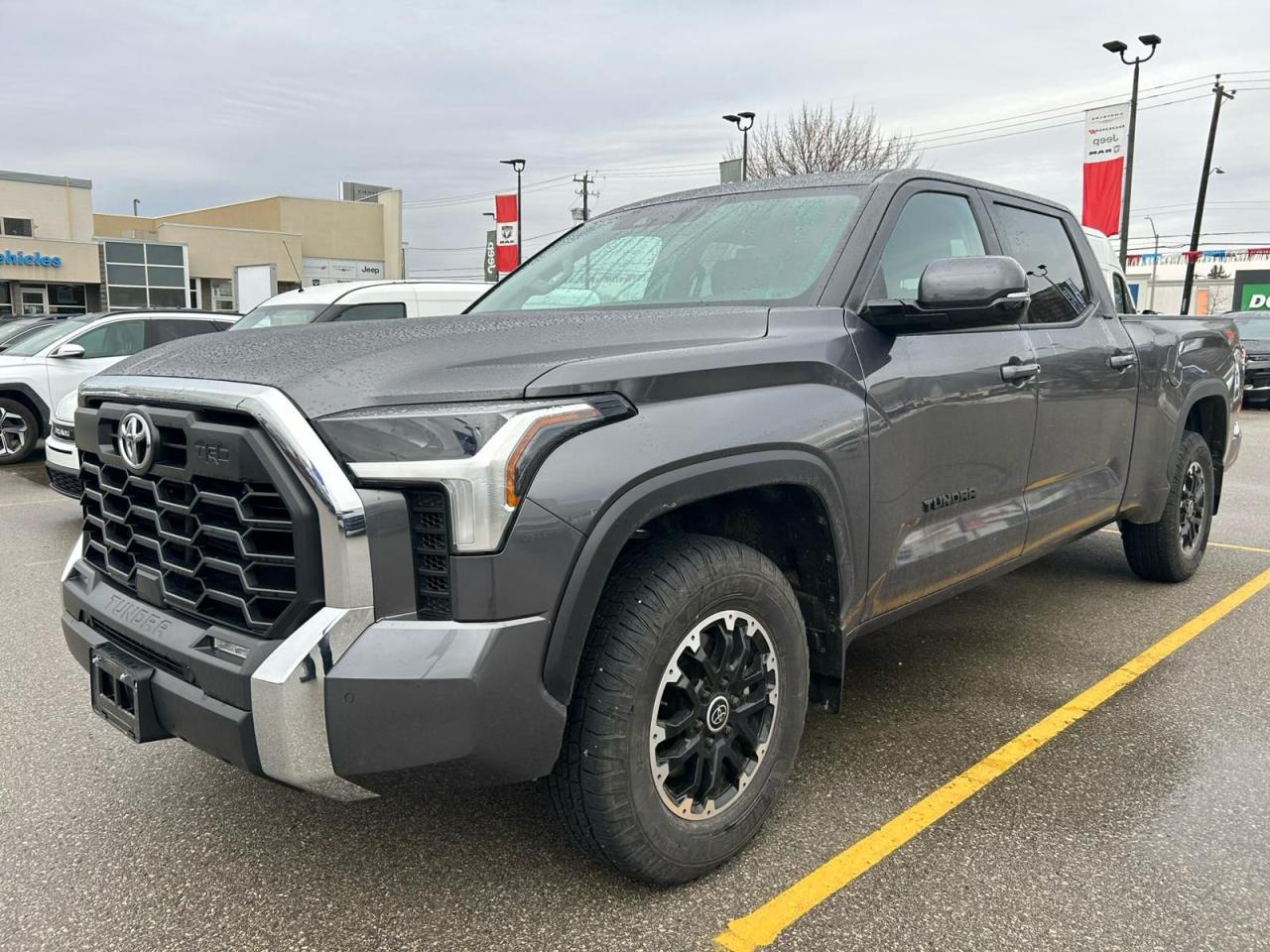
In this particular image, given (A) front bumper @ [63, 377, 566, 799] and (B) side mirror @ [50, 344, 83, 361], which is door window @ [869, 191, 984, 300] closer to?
(A) front bumper @ [63, 377, 566, 799]

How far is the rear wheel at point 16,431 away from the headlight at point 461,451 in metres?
10.6

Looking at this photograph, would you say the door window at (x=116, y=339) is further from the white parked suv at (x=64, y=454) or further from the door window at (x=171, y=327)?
the white parked suv at (x=64, y=454)

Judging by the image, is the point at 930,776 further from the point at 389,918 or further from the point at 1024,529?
the point at 389,918

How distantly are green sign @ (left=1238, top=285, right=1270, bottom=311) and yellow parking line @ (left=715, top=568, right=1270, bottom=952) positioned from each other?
116 ft

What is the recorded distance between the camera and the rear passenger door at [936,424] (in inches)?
117

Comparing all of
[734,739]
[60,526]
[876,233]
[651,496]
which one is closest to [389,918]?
[734,739]

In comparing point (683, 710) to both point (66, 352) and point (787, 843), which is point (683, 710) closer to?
point (787, 843)

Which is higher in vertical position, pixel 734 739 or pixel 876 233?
pixel 876 233

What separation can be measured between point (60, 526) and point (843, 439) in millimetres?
6788

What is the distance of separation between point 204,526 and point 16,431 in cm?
1043

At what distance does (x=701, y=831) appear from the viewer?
98.8 inches

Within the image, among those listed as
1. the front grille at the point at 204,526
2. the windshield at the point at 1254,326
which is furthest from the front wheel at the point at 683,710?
the windshield at the point at 1254,326

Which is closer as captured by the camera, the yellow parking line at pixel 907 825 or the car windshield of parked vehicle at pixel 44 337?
the yellow parking line at pixel 907 825

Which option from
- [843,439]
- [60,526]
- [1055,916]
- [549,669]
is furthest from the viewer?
[60,526]
